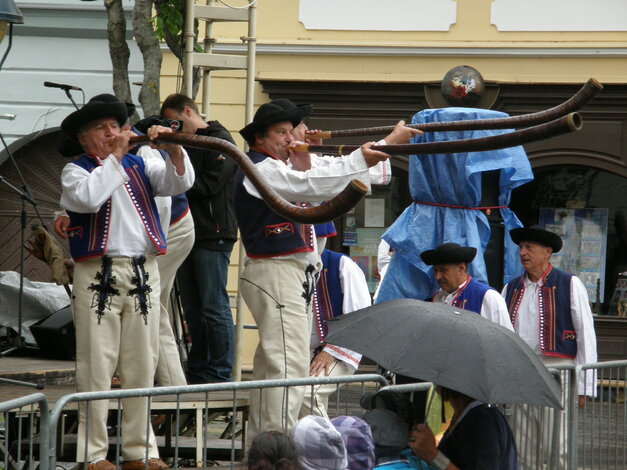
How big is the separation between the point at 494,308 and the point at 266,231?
1850 mm

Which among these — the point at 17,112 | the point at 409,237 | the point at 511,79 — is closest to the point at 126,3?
the point at 17,112

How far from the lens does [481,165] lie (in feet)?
22.4

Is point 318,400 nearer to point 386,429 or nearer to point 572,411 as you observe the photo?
point 386,429

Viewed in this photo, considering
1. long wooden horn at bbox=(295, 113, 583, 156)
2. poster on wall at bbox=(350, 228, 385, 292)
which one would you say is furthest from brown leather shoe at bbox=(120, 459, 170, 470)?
poster on wall at bbox=(350, 228, 385, 292)

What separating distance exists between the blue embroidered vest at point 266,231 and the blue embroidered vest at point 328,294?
3.22ft

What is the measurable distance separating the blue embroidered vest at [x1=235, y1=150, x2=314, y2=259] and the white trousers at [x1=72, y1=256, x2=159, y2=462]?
57 cm

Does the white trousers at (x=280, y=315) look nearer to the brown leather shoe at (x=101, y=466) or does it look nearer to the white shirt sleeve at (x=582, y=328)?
the brown leather shoe at (x=101, y=466)

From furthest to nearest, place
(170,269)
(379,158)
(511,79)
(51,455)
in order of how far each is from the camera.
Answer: (511,79) < (170,269) < (379,158) < (51,455)

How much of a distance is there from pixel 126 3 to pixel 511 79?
4375 mm

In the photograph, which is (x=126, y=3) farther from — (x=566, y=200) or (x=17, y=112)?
(x=566, y=200)

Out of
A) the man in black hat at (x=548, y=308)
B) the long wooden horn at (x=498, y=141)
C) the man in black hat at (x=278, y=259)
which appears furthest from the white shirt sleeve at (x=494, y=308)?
the long wooden horn at (x=498, y=141)

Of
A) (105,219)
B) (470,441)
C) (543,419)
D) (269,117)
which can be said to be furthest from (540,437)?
(105,219)

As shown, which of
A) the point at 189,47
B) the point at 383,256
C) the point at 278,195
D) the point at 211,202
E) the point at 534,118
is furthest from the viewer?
the point at 383,256

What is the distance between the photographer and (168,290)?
6551mm
